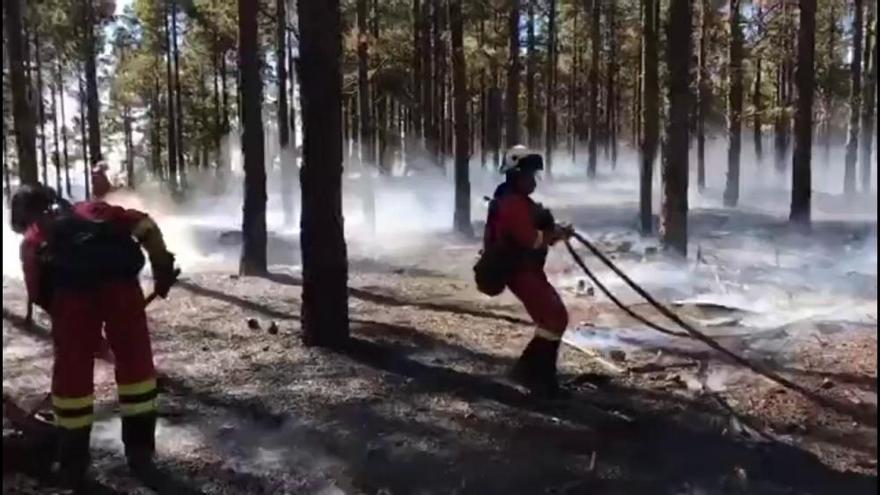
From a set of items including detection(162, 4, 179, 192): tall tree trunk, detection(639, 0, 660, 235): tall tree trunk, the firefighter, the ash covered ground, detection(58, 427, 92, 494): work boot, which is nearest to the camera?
detection(58, 427, 92, 494): work boot

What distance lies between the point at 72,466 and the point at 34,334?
4.84 m

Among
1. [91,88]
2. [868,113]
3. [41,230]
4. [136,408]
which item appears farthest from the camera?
[868,113]

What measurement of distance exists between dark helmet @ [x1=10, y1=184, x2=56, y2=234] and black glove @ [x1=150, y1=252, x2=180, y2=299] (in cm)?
62

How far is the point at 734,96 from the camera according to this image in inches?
1064


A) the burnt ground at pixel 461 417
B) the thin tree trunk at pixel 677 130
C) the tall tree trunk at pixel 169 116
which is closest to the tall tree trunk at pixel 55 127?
the tall tree trunk at pixel 169 116

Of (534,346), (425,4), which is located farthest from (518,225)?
(425,4)

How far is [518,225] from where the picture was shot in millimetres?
6520

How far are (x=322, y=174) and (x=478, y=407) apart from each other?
2.63 m

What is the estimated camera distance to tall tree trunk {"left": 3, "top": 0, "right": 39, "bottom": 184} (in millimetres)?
10008

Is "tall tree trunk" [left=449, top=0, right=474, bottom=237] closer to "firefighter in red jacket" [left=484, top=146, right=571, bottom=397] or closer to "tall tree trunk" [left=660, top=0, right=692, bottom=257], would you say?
"tall tree trunk" [left=660, top=0, right=692, bottom=257]

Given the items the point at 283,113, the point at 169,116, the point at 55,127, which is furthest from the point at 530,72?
the point at 55,127

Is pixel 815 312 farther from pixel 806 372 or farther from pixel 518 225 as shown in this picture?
pixel 518 225

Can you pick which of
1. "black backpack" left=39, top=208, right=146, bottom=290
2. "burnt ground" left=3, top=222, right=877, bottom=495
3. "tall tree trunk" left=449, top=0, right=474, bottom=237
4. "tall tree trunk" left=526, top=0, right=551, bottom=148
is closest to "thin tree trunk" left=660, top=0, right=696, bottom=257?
"burnt ground" left=3, top=222, right=877, bottom=495

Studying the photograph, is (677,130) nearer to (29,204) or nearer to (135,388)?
(135,388)
